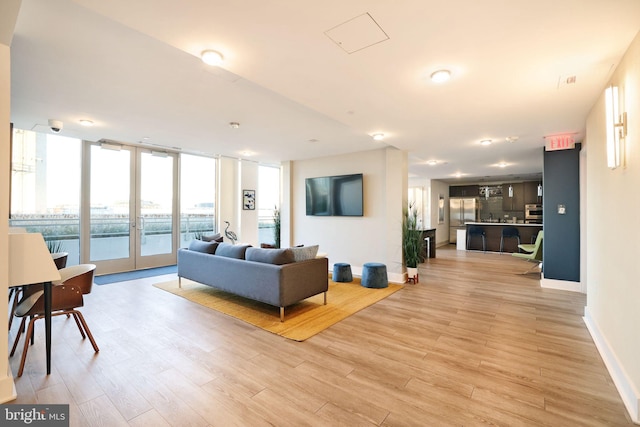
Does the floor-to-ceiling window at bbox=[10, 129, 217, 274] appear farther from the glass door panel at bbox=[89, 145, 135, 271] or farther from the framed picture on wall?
the framed picture on wall

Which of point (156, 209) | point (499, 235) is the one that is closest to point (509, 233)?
point (499, 235)

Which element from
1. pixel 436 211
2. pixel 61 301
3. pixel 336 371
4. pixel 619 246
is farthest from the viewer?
pixel 436 211

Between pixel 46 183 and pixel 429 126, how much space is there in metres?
6.68

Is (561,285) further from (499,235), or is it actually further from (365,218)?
(499,235)

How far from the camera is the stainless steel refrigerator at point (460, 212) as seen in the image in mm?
11336

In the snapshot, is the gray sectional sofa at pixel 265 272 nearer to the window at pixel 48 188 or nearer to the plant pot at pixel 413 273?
the plant pot at pixel 413 273

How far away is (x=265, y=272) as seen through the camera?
140 inches

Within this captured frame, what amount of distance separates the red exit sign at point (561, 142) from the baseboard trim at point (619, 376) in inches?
108

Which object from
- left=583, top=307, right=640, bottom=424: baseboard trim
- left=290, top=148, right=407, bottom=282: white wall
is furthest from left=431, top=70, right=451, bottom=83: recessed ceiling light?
left=290, top=148, right=407, bottom=282: white wall

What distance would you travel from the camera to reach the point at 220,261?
4.15m

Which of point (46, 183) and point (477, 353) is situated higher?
point (46, 183)

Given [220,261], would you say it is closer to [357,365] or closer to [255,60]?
[357,365]

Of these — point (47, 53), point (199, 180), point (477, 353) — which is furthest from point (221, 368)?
point (199, 180)

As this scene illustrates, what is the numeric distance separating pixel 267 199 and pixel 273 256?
5557 millimetres
